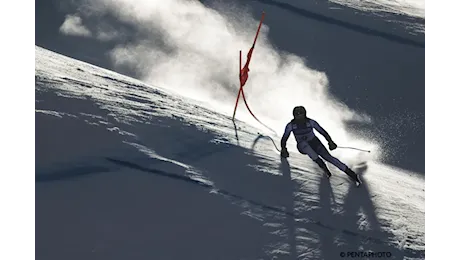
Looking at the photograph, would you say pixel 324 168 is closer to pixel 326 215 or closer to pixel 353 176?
pixel 353 176

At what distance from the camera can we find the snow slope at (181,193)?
4.27 meters

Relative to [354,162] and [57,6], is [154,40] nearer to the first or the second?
[57,6]

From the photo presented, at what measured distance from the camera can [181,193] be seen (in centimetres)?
485

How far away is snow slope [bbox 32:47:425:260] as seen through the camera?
14.0ft

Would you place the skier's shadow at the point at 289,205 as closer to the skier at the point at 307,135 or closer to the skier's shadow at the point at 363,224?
the skier at the point at 307,135

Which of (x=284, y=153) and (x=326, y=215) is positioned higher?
(x=284, y=153)

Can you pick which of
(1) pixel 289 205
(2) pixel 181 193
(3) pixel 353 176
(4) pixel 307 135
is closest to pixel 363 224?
(1) pixel 289 205

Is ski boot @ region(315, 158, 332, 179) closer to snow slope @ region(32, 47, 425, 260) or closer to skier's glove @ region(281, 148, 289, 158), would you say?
snow slope @ region(32, 47, 425, 260)

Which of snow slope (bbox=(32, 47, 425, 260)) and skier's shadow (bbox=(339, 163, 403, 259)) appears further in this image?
skier's shadow (bbox=(339, 163, 403, 259))

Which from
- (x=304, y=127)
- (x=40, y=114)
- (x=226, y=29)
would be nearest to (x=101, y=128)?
(x=40, y=114)

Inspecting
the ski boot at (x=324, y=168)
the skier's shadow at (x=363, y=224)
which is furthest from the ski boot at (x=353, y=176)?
the ski boot at (x=324, y=168)

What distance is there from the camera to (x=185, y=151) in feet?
18.6

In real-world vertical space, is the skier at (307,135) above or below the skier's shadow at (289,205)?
above

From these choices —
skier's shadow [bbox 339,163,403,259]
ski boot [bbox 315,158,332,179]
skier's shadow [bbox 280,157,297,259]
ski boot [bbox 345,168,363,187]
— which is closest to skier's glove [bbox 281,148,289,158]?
skier's shadow [bbox 280,157,297,259]
